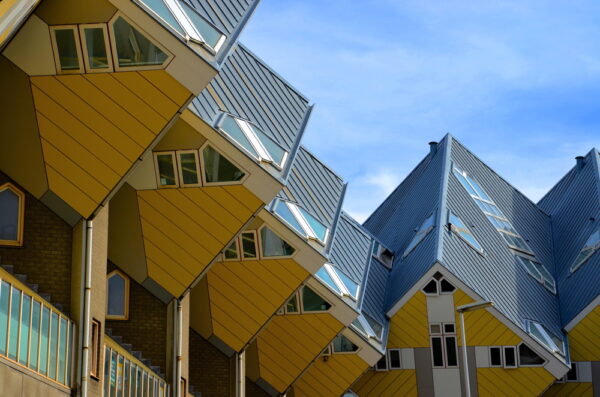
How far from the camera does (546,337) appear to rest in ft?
141

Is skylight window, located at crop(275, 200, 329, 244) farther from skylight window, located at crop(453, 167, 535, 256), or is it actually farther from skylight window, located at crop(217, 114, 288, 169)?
skylight window, located at crop(453, 167, 535, 256)

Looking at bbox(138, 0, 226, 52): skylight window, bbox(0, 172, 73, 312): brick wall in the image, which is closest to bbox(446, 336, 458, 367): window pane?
bbox(138, 0, 226, 52): skylight window

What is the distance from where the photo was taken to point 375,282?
45312 millimetres

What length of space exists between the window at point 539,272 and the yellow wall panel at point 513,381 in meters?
6.54

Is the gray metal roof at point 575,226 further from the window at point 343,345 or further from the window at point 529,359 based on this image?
the window at point 343,345

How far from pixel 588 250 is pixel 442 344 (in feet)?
29.8

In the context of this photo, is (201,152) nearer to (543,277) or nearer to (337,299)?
(337,299)

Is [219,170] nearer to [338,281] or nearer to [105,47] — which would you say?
[105,47]

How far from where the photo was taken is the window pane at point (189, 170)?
23.3 meters

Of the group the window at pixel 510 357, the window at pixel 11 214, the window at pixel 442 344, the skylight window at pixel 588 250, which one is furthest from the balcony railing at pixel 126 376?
the skylight window at pixel 588 250

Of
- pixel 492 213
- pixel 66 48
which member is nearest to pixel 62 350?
pixel 66 48

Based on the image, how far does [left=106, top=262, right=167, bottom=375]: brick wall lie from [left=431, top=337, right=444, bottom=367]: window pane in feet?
66.2

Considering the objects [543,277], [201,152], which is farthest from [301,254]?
[543,277]

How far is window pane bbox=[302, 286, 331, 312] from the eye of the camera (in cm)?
3266
